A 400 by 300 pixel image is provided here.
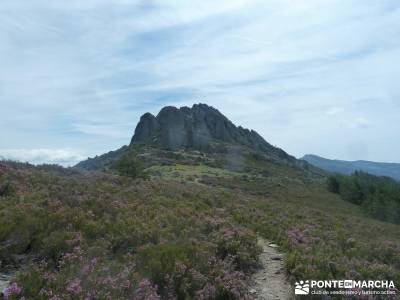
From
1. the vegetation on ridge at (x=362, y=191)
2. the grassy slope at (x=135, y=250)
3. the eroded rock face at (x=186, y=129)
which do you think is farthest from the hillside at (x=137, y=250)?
the eroded rock face at (x=186, y=129)

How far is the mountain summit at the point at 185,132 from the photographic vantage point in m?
151

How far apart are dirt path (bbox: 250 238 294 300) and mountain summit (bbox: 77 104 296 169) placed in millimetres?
127324

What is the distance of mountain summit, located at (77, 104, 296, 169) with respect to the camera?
A: 151000mm

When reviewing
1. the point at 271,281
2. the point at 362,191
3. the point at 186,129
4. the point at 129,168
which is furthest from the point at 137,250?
the point at 186,129

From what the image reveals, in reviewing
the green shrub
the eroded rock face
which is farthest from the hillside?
the eroded rock face

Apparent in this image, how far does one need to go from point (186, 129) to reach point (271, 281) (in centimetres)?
15298

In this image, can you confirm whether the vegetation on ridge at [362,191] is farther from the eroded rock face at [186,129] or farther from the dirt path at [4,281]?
the dirt path at [4,281]

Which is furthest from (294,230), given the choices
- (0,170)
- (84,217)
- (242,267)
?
(0,170)

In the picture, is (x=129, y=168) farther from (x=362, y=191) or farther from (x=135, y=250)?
(x=362, y=191)

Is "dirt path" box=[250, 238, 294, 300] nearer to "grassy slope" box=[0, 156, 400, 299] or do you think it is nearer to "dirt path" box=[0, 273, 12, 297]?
"grassy slope" box=[0, 156, 400, 299]

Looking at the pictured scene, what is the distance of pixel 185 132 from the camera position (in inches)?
6250

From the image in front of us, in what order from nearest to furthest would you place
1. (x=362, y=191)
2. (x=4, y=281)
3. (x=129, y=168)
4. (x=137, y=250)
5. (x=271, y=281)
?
(x=4, y=281) < (x=137, y=250) < (x=271, y=281) < (x=129, y=168) < (x=362, y=191)

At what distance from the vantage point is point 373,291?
29.4 feet

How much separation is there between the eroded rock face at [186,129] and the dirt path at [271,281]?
12905 cm
